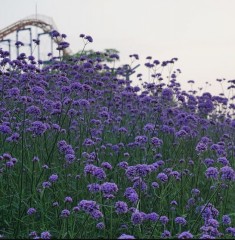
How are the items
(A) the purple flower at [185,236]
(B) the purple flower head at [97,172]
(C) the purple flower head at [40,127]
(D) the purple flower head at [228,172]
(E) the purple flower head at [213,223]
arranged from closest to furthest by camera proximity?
(A) the purple flower at [185,236] < (E) the purple flower head at [213,223] < (B) the purple flower head at [97,172] < (D) the purple flower head at [228,172] < (C) the purple flower head at [40,127]

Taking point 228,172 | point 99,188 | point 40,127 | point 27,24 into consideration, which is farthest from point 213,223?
point 27,24

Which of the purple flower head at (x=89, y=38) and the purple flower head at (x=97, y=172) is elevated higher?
the purple flower head at (x=89, y=38)

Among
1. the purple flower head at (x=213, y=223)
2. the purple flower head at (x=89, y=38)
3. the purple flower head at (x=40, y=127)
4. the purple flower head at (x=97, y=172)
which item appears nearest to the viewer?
the purple flower head at (x=213, y=223)

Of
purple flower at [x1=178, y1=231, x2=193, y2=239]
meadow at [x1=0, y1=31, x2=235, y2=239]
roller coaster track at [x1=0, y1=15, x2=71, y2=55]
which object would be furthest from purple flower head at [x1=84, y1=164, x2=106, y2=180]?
roller coaster track at [x1=0, y1=15, x2=71, y2=55]

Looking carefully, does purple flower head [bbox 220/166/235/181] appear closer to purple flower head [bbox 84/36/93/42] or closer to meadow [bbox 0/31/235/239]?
meadow [bbox 0/31/235/239]

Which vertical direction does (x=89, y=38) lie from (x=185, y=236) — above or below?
above

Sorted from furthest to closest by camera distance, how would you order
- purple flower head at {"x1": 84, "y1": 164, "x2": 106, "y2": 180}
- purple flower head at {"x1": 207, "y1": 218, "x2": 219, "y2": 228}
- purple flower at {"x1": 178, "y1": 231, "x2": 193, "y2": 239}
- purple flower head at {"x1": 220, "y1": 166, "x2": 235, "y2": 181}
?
1. purple flower head at {"x1": 220, "y1": 166, "x2": 235, "y2": 181}
2. purple flower head at {"x1": 84, "y1": 164, "x2": 106, "y2": 180}
3. purple flower head at {"x1": 207, "y1": 218, "x2": 219, "y2": 228}
4. purple flower at {"x1": 178, "y1": 231, "x2": 193, "y2": 239}

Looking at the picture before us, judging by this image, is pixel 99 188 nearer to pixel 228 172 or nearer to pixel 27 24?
pixel 228 172

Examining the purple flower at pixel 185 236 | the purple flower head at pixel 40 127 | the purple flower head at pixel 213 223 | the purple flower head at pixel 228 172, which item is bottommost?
the purple flower head at pixel 213 223

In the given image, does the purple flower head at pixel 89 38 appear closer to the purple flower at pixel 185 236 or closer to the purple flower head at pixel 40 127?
the purple flower head at pixel 40 127

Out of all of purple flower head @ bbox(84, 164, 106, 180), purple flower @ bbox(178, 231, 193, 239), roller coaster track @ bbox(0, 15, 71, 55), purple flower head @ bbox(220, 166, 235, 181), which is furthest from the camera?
roller coaster track @ bbox(0, 15, 71, 55)

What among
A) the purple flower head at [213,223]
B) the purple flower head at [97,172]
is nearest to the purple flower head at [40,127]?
the purple flower head at [97,172]

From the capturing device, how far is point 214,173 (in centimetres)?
Result: 377

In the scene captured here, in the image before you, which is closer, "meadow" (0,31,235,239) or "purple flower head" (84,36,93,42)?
"meadow" (0,31,235,239)
